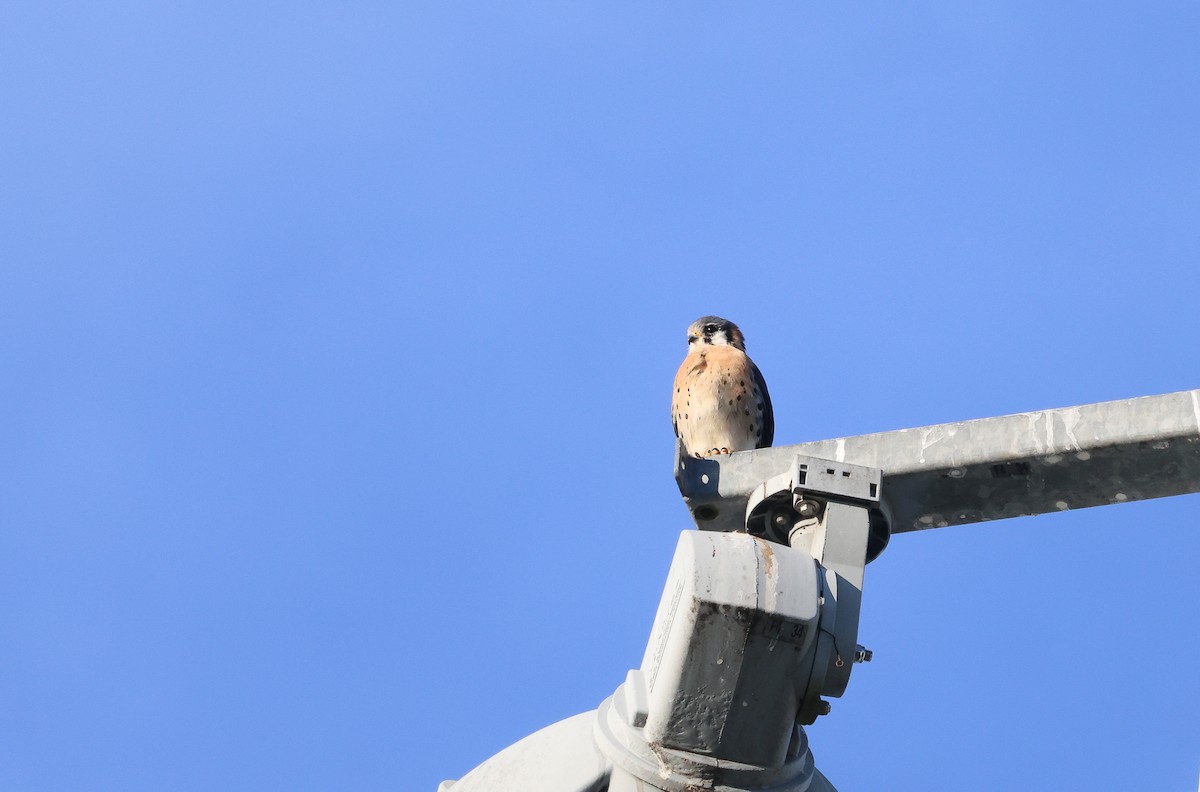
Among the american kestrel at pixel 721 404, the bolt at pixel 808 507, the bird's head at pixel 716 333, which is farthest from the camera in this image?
the bird's head at pixel 716 333

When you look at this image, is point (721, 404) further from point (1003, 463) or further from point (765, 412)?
point (1003, 463)

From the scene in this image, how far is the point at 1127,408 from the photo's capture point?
6.06 ft

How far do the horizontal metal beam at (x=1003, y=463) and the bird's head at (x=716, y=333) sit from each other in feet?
16.7

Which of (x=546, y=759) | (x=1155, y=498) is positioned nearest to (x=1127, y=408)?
(x=1155, y=498)

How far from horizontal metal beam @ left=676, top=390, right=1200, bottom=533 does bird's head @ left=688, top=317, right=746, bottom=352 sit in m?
5.10

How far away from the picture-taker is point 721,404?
635 centimetres

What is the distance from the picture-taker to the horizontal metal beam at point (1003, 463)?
1.83 m

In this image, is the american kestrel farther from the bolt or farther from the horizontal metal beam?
the bolt

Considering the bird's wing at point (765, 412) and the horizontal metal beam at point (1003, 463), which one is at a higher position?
the bird's wing at point (765, 412)

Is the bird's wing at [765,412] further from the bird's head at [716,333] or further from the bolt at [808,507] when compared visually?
the bolt at [808,507]

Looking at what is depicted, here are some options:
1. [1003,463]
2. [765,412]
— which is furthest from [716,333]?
[1003,463]

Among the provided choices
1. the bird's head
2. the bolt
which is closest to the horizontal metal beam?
the bolt

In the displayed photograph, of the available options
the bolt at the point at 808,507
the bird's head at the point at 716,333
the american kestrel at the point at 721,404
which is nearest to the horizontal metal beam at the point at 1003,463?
the bolt at the point at 808,507

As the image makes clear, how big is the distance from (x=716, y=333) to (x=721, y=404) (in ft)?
2.66
